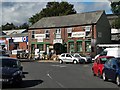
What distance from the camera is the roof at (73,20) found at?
59.0 m

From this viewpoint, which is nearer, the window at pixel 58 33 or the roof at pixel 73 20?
the roof at pixel 73 20

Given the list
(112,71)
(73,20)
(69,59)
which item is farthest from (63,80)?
(73,20)

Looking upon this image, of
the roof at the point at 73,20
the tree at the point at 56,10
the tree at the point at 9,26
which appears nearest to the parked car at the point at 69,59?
the roof at the point at 73,20

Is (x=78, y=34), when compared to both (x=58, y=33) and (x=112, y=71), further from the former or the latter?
(x=112, y=71)

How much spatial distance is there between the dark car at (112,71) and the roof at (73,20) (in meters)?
38.4

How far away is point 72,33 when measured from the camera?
200 feet

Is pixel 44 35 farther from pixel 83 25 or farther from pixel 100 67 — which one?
pixel 100 67

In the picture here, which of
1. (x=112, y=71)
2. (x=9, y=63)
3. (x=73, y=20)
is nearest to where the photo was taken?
(x=9, y=63)

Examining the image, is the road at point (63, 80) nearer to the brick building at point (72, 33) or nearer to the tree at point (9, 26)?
the brick building at point (72, 33)

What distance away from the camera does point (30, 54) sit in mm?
63344

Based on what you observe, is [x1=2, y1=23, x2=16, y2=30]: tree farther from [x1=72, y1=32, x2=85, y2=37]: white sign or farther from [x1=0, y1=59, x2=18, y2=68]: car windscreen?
[x1=0, y1=59, x2=18, y2=68]: car windscreen

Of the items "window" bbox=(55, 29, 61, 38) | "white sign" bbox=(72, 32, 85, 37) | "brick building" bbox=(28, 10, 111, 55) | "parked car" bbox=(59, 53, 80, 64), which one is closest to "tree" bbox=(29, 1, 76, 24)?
"brick building" bbox=(28, 10, 111, 55)

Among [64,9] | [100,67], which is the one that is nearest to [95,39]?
[64,9]

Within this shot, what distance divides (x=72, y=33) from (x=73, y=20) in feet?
10.2
